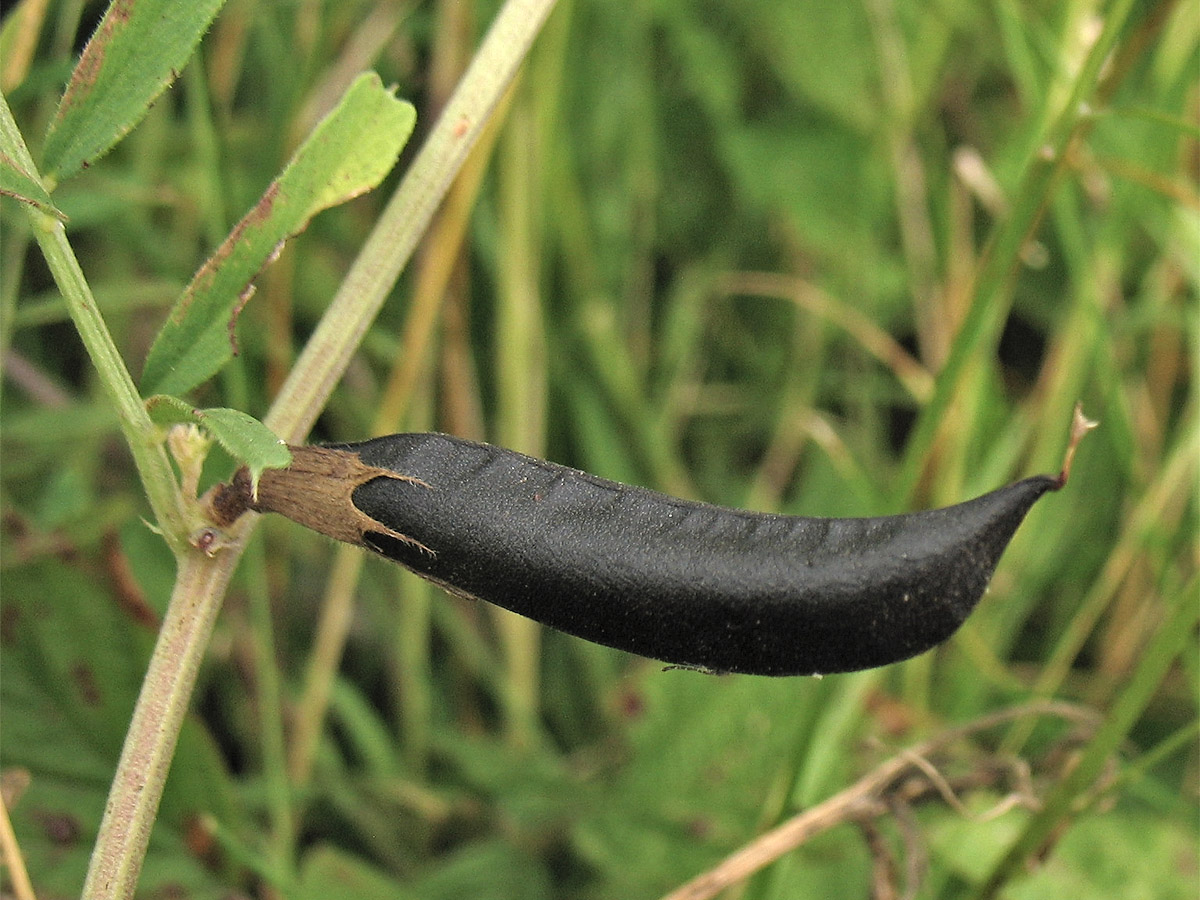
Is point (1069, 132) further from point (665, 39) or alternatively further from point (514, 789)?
point (665, 39)

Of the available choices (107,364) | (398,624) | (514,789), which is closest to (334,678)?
(398,624)

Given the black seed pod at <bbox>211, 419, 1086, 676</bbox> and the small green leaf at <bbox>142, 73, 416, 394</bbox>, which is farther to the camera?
the small green leaf at <bbox>142, 73, 416, 394</bbox>

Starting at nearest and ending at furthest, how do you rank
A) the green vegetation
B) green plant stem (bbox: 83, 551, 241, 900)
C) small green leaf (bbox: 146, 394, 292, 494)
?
small green leaf (bbox: 146, 394, 292, 494) → green plant stem (bbox: 83, 551, 241, 900) → the green vegetation

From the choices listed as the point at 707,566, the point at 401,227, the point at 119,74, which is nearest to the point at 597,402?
the point at 401,227

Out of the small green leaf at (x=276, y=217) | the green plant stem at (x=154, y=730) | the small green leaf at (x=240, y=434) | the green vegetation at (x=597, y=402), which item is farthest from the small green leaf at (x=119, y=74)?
the green plant stem at (x=154, y=730)

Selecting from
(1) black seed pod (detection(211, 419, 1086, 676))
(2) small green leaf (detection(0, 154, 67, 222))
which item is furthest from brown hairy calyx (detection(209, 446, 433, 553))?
(2) small green leaf (detection(0, 154, 67, 222))

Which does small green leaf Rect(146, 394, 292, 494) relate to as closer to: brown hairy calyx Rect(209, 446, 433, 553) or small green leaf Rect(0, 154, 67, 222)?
brown hairy calyx Rect(209, 446, 433, 553)

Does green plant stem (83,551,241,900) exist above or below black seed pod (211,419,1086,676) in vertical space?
below
